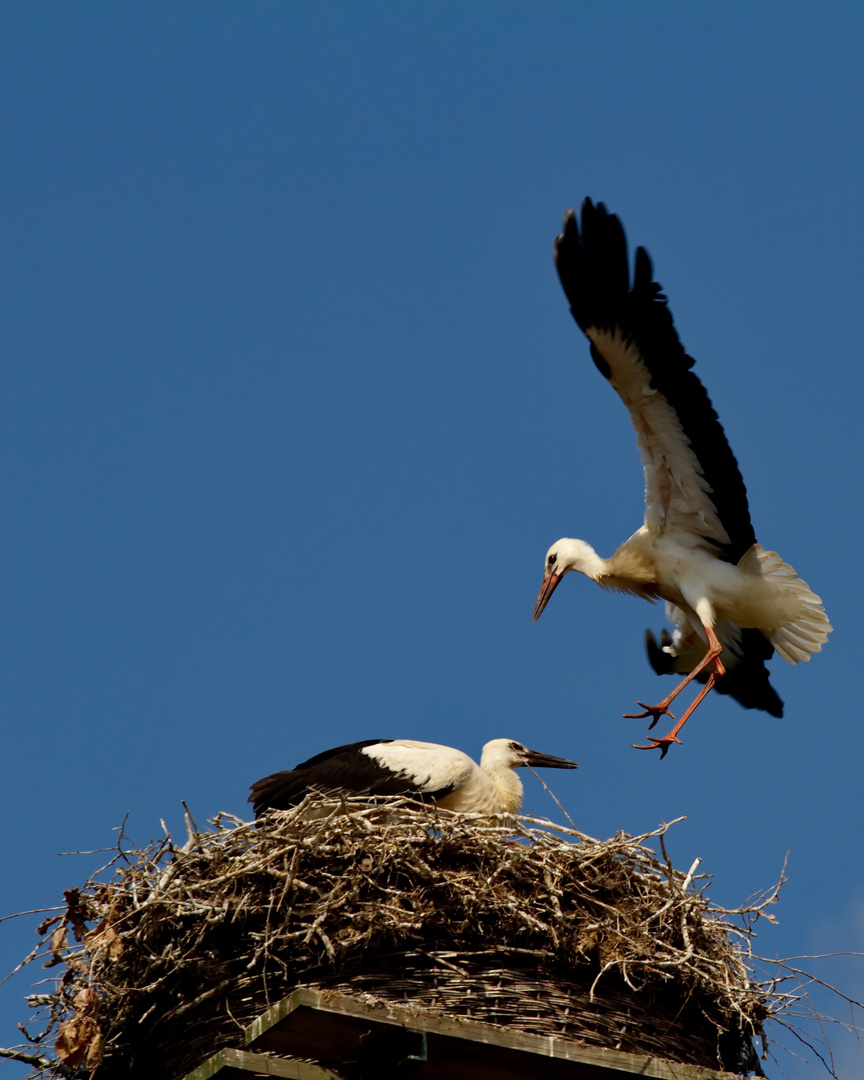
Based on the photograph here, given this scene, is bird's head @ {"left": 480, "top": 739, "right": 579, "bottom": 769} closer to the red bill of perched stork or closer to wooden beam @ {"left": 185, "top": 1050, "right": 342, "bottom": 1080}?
the red bill of perched stork

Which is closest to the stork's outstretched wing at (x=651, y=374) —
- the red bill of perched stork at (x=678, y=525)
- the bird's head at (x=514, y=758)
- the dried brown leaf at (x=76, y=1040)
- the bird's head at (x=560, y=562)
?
the red bill of perched stork at (x=678, y=525)

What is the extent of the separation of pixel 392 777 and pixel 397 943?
1721 millimetres

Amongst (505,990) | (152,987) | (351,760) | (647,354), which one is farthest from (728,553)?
(152,987)

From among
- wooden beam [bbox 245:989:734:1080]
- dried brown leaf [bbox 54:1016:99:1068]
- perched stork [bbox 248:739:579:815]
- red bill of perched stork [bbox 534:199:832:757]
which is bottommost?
wooden beam [bbox 245:989:734:1080]

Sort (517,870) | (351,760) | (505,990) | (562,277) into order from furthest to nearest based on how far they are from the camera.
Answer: (562,277)
(351,760)
(517,870)
(505,990)

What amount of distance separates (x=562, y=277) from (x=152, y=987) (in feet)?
13.9

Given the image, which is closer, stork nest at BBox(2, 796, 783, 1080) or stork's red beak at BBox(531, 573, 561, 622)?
stork nest at BBox(2, 796, 783, 1080)

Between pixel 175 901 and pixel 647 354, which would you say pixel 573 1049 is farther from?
pixel 647 354

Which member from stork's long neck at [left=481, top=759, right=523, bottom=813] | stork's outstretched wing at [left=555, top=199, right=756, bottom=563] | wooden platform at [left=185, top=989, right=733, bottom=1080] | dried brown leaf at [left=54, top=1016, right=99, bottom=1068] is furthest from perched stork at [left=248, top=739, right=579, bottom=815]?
stork's outstretched wing at [left=555, top=199, right=756, bottom=563]

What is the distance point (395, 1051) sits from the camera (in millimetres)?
4418

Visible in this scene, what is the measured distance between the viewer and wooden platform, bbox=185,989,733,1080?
4.31 metres

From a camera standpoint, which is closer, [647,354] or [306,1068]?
[306,1068]

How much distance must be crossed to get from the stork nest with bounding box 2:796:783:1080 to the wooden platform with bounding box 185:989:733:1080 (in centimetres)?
20

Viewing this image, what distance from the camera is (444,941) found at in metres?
4.90
